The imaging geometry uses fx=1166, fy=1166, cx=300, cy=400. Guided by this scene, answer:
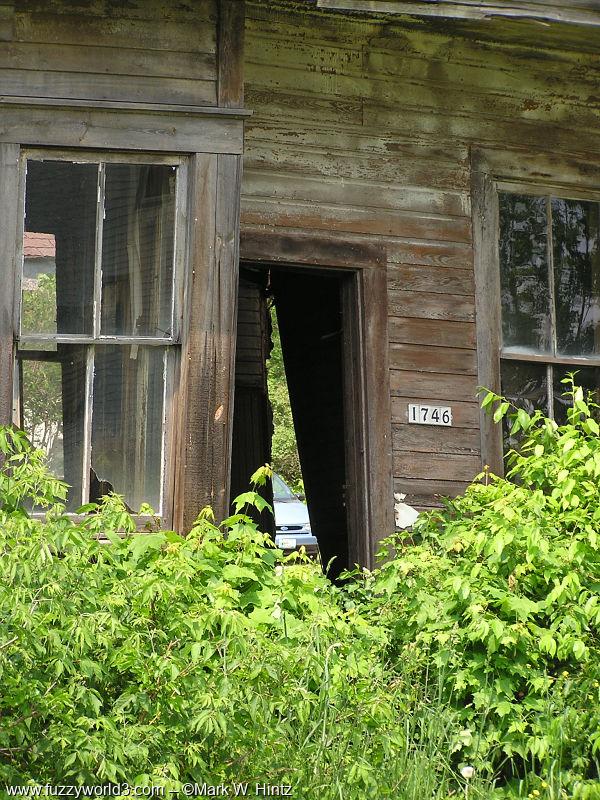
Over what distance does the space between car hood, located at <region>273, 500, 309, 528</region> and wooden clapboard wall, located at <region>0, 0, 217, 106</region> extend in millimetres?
8155

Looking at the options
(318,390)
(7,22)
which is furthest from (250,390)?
(7,22)

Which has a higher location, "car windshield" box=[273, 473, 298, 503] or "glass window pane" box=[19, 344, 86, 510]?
"glass window pane" box=[19, 344, 86, 510]

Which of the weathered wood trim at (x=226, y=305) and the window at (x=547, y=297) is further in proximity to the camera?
the window at (x=547, y=297)

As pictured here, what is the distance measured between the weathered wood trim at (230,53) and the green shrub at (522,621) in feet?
7.16

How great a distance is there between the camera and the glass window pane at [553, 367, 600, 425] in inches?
283

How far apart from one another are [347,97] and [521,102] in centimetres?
116

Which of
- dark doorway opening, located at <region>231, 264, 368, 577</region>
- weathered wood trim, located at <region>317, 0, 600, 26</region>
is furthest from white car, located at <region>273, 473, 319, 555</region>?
weathered wood trim, located at <region>317, 0, 600, 26</region>

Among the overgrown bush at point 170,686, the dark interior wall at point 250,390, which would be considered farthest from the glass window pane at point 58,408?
the dark interior wall at point 250,390

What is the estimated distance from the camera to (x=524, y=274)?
721 cm

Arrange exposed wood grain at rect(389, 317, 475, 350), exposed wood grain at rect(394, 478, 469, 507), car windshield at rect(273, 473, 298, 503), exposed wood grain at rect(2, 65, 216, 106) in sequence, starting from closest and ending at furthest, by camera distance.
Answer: exposed wood grain at rect(2, 65, 216, 106) < exposed wood grain at rect(394, 478, 469, 507) < exposed wood grain at rect(389, 317, 475, 350) < car windshield at rect(273, 473, 298, 503)

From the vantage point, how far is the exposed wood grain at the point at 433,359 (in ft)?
22.5

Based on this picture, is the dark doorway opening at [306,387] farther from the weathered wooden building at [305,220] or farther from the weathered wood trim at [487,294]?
the weathered wood trim at [487,294]

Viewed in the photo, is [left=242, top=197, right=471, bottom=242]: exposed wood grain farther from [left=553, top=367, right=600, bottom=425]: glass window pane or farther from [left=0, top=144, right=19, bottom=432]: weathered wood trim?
[left=0, top=144, right=19, bottom=432]: weathered wood trim

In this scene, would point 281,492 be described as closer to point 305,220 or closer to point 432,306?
point 432,306
